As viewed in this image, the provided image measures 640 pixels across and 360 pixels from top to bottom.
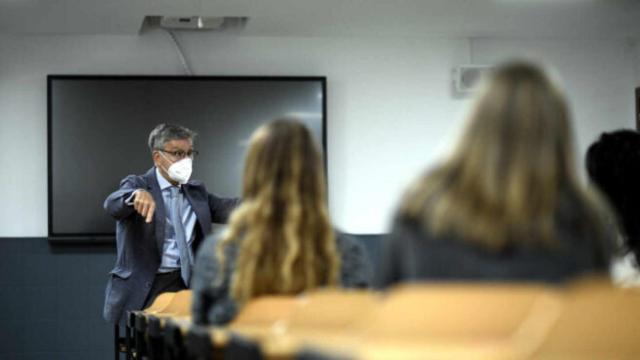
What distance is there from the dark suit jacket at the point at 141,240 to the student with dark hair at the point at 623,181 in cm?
295

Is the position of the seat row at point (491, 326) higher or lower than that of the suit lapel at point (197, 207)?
lower

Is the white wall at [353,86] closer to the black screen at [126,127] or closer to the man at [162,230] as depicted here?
the black screen at [126,127]

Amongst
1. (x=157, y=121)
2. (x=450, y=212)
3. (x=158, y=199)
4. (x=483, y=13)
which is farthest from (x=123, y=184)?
(x=450, y=212)

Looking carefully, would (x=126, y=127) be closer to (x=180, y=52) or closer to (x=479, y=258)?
(x=180, y=52)

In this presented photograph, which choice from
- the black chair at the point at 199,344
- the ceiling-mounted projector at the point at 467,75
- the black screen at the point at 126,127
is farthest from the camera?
the ceiling-mounted projector at the point at 467,75

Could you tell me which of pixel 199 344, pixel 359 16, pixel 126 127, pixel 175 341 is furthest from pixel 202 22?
pixel 199 344

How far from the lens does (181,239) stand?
21.4 feet

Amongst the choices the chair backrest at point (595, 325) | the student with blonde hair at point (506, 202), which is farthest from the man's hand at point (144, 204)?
the chair backrest at point (595, 325)

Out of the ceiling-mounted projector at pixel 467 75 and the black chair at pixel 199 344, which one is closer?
the black chair at pixel 199 344

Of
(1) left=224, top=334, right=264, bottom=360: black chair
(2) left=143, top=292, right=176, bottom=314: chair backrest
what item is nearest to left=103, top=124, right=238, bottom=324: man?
(2) left=143, top=292, right=176, bottom=314: chair backrest

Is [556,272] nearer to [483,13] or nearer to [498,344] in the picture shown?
[498,344]

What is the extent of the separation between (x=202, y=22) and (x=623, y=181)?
232 inches

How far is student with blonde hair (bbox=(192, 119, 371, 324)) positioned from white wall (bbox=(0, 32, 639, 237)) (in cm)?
595

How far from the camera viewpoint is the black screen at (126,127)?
9.55 metres
